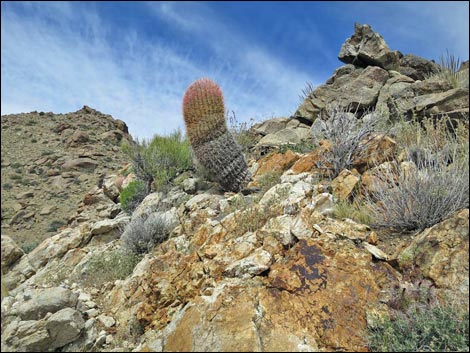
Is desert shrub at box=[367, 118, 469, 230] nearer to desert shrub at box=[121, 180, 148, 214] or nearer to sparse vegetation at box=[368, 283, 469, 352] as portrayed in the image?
sparse vegetation at box=[368, 283, 469, 352]

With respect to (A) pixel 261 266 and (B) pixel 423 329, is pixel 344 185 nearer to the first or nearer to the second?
(A) pixel 261 266

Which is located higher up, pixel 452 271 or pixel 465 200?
pixel 465 200

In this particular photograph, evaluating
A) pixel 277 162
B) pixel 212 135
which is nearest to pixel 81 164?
pixel 212 135

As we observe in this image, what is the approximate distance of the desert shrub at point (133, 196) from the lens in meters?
6.80

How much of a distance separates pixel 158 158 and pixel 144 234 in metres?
2.89

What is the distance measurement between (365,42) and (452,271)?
8013 mm

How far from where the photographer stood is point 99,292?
3998mm

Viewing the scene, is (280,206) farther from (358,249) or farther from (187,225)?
(187,225)

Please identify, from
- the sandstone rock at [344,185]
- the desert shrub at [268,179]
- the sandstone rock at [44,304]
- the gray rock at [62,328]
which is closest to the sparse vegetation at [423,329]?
the sandstone rock at [344,185]

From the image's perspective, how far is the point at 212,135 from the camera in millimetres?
5637

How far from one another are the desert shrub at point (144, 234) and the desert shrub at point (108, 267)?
12 cm

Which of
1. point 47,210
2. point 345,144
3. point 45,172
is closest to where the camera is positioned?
point 345,144

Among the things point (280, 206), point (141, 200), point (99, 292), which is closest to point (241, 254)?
point (280, 206)

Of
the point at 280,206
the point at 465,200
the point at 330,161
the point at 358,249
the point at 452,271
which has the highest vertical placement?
the point at 330,161
